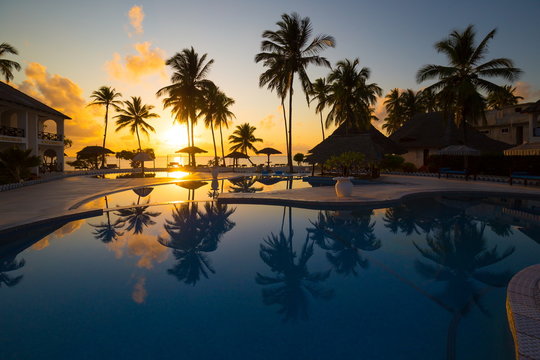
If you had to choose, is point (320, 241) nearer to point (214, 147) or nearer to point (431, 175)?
point (431, 175)

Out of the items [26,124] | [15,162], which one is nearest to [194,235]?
[15,162]

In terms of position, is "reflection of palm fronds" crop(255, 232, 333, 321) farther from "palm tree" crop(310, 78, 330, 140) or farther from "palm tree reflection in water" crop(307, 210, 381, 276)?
"palm tree" crop(310, 78, 330, 140)

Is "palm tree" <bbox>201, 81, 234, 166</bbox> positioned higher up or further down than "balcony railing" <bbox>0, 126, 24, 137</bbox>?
higher up

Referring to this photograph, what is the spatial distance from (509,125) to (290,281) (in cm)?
3922

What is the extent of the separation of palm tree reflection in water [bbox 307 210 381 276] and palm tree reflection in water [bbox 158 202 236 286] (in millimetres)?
2818

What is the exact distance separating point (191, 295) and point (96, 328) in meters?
1.45

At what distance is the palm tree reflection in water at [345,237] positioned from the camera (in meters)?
6.62

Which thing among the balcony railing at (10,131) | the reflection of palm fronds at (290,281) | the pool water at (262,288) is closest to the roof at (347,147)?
the pool water at (262,288)

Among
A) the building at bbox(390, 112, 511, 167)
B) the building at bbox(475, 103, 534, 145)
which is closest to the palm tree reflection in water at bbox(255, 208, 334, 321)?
the building at bbox(390, 112, 511, 167)

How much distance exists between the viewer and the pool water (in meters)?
3.64

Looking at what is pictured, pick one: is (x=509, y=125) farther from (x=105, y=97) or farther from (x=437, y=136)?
(x=105, y=97)

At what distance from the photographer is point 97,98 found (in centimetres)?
3950

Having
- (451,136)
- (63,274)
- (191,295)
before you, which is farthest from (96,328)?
(451,136)

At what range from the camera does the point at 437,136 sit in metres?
31.5
